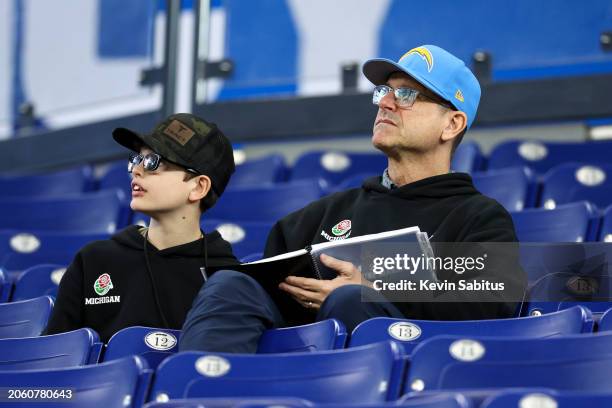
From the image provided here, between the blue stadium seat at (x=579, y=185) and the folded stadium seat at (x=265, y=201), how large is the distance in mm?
859

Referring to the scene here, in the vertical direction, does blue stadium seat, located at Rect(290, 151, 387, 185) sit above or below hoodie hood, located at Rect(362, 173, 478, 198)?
below

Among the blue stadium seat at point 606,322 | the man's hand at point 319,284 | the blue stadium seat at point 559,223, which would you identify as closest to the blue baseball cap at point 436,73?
the blue stadium seat at point 559,223

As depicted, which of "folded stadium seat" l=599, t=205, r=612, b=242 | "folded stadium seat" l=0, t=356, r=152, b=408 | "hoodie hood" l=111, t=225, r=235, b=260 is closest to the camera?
"folded stadium seat" l=0, t=356, r=152, b=408

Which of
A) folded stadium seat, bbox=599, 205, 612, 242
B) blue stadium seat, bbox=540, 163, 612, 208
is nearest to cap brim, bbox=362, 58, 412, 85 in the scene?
folded stadium seat, bbox=599, 205, 612, 242

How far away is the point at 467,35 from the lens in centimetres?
662

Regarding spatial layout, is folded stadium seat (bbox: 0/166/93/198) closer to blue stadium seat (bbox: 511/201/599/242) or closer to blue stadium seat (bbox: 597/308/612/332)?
blue stadium seat (bbox: 511/201/599/242)

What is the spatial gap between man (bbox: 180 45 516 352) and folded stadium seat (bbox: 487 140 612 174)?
1.41 metres

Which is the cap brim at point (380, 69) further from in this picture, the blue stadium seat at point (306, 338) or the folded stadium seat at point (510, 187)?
the blue stadium seat at point (306, 338)

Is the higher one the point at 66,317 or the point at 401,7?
the point at 401,7

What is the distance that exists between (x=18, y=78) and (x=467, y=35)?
252cm

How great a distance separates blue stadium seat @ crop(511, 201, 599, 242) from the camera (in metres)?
4.38

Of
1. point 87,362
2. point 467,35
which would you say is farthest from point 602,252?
point 467,35

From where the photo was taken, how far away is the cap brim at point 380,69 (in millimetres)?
4109

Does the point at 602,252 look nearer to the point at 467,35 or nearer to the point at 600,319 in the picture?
the point at 600,319
